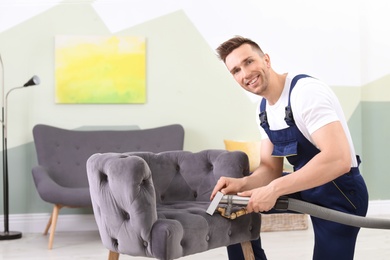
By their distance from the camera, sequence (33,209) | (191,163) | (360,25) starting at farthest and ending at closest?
(360,25) → (33,209) → (191,163)

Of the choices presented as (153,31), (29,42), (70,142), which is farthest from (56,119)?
(153,31)

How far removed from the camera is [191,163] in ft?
9.89

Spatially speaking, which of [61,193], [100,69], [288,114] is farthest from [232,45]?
[100,69]

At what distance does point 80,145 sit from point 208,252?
1.53m

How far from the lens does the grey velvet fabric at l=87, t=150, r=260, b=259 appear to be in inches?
95.6

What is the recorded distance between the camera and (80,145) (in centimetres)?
518

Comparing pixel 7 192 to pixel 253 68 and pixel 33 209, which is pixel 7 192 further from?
pixel 253 68

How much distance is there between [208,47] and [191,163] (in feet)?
8.88

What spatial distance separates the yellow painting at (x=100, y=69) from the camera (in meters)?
5.35

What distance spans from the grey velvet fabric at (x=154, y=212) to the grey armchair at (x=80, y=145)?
2.24m

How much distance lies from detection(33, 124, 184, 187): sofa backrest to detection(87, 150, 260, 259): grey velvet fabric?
2.23 metres

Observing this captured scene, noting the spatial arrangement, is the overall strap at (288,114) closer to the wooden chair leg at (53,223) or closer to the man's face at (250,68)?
the man's face at (250,68)

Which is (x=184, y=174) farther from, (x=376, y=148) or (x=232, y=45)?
(x=376, y=148)

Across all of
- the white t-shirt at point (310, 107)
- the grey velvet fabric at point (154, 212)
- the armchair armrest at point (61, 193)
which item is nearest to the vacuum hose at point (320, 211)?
the white t-shirt at point (310, 107)
